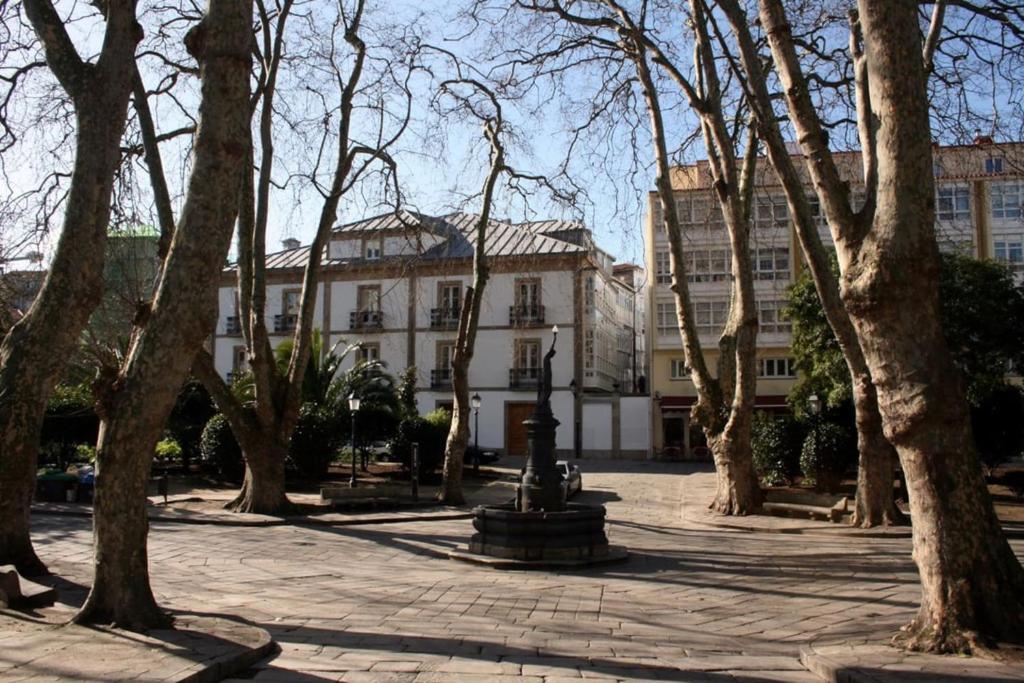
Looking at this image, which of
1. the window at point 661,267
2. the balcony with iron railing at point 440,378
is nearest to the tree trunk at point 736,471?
the window at point 661,267

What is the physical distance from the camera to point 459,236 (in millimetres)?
40812

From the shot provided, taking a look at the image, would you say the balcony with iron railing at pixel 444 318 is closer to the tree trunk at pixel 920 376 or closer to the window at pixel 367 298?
the window at pixel 367 298

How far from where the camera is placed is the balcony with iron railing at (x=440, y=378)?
141 feet

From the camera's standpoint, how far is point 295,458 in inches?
989

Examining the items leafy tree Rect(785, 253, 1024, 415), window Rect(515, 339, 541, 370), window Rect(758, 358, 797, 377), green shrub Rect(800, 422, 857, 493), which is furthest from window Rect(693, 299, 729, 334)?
green shrub Rect(800, 422, 857, 493)

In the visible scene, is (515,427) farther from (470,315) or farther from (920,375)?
(920,375)

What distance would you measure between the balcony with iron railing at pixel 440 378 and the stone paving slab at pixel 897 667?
3732 cm

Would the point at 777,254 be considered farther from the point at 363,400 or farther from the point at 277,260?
the point at 277,260

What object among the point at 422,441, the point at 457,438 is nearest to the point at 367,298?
the point at 422,441

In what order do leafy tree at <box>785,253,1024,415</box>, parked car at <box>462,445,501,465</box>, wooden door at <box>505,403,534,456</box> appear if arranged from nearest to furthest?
leafy tree at <box>785,253,1024,415</box> < parked car at <box>462,445,501,465</box> < wooden door at <box>505,403,534,456</box>

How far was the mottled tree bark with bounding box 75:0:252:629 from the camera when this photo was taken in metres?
6.06

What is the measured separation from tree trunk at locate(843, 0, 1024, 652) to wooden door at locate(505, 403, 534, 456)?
1390 inches

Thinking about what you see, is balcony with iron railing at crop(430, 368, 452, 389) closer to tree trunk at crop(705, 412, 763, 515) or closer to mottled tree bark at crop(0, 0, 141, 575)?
tree trunk at crop(705, 412, 763, 515)

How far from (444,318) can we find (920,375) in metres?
37.6
